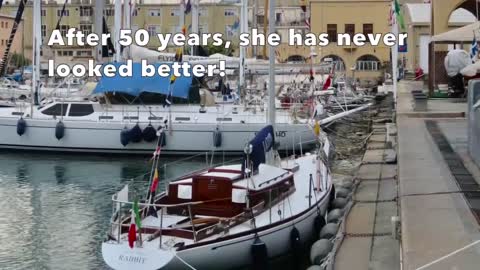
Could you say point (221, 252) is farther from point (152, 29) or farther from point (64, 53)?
point (64, 53)

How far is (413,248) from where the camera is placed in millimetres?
11117

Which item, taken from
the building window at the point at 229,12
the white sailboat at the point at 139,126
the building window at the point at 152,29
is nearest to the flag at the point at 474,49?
the white sailboat at the point at 139,126

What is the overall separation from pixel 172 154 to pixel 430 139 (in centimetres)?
1383

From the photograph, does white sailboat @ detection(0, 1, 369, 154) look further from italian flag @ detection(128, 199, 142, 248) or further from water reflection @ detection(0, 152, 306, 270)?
italian flag @ detection(128, 199, 142, 248)

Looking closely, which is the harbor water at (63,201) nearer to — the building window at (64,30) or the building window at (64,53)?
the building window at (64,53)

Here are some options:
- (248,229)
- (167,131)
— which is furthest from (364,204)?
(167,131)

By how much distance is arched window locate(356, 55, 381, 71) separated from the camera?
3366 inches

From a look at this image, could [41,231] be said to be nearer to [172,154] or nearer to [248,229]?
[248,229]

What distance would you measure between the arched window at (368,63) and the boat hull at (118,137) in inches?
2069

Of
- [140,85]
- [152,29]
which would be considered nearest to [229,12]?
[152,29]

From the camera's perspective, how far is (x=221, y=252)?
48.0 feet

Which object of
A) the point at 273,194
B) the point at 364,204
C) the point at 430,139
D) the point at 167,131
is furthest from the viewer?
the point at 167,131

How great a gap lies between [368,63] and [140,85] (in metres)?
54.0

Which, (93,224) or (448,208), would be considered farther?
(93,224)
